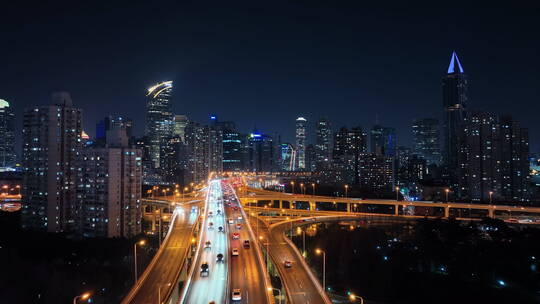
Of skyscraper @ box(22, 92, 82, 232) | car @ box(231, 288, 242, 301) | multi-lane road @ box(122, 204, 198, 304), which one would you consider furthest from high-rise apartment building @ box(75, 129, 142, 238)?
car @ box(231, 288, 242, 301)

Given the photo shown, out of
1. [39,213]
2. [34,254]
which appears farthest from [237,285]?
[39,213]

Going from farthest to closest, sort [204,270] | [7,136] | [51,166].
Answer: [7,136], [51,166], [204,270]

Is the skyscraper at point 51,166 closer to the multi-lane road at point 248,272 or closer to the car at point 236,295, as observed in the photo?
the multi-lane road at point 248,272

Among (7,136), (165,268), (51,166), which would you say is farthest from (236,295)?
(7,136)

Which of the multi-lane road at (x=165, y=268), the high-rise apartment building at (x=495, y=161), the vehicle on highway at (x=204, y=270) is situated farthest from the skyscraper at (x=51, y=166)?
the high-rise apartment building at (x=495, y=161)

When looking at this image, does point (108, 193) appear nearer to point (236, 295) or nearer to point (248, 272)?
Result: point (248, 272)

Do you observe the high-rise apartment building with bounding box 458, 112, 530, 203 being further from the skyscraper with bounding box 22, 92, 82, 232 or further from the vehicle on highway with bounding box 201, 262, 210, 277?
the vehicle on highway with bounding box 201, 262, 210, 277
